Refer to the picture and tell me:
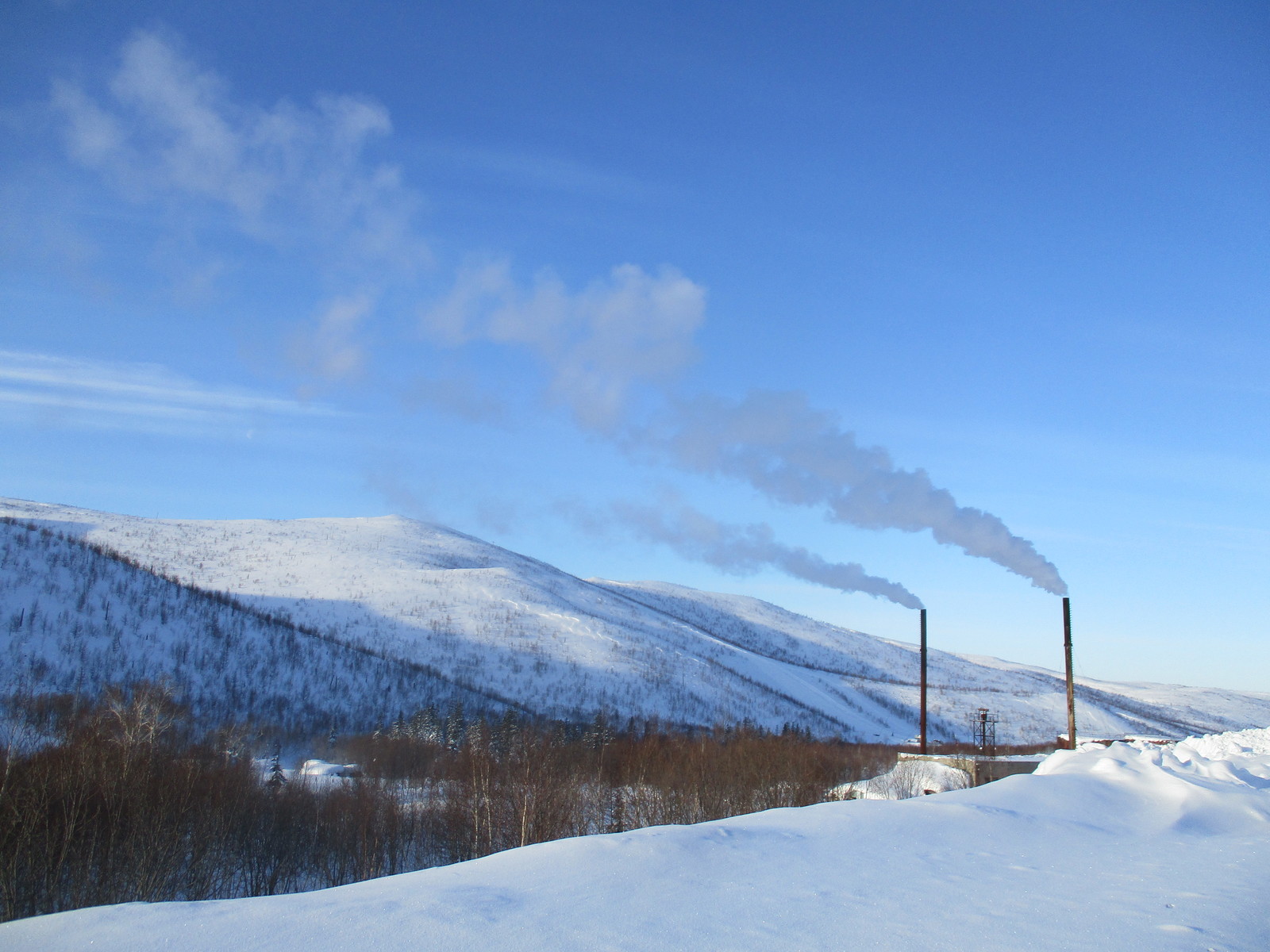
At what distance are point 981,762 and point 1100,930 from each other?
30483mm

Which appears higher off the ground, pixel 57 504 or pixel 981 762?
pixel 57 504

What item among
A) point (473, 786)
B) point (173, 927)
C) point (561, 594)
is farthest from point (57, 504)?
point (173, 927)

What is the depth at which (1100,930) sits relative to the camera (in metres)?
7.19

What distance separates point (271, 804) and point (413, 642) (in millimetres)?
66562

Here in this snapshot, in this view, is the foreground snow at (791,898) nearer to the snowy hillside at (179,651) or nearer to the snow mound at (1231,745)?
the snow mound at (1231,745)

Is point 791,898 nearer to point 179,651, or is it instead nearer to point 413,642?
point 179,651

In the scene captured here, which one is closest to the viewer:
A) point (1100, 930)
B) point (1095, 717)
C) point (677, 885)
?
point (1100, 930)

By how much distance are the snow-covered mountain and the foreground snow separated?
6543 centimetres

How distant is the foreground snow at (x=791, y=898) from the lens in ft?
20.6

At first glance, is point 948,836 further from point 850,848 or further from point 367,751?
point 367,751

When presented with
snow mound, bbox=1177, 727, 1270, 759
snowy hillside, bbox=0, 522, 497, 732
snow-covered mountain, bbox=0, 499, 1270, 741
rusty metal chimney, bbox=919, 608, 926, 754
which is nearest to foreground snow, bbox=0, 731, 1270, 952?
snow mound, bbox=1177, 727, 1270, 759

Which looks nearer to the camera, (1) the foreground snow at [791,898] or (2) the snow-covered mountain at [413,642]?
(1) the foreground snow at [791,898]

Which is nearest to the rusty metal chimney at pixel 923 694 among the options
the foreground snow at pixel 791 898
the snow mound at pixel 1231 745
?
the snow mound at pixel 1231 745

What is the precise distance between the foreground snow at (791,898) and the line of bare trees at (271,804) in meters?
19.3
